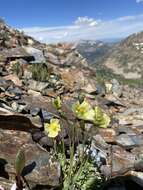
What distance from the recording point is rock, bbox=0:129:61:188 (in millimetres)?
7625

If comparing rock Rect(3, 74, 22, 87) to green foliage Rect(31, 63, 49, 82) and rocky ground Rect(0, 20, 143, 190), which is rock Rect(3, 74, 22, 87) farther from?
green foliage Rect(31, 63, 49, 82)

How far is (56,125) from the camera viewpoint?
7551mm

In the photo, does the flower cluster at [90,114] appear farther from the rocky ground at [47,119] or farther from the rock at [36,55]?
the rock at [36,55]

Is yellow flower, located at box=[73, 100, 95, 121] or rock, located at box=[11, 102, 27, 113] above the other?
yellow flower, located at box=[73, 100, 95, 121]

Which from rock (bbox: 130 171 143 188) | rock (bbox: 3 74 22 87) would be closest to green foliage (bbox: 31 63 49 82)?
rock (bbox: 3 74 22 87)

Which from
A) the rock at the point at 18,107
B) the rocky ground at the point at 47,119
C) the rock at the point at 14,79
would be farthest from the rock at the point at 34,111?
the rock at the point at 14,79

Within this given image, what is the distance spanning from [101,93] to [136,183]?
38.5 ft

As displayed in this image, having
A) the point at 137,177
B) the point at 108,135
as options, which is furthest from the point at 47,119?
the point at 137,177

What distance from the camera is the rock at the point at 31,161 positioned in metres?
7.62

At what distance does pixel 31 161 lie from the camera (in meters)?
8.05

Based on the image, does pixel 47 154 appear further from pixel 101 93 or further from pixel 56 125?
pixel 101 93

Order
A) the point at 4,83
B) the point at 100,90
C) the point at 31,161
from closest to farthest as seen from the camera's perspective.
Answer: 1. the point at 31,161
2. the point at 4,83
3. the point at 100,90

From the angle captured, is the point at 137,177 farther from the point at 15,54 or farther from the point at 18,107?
the point at 15,54

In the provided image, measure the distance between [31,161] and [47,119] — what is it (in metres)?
3.76
